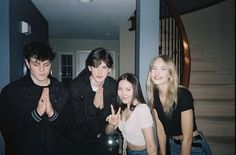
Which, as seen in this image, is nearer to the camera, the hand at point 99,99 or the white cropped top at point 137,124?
the white cropped top at point 137,124

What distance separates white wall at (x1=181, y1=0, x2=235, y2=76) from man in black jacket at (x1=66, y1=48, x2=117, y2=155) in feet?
10.1

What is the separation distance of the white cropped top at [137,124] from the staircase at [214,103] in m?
1.17

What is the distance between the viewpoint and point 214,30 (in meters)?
5.12

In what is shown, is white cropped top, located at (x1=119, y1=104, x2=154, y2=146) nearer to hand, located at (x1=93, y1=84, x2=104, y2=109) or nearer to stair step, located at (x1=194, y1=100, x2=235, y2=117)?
hand, located at (x1=93, y1=84, x2=104, y2=109)

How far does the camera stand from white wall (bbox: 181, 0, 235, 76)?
4.58 m

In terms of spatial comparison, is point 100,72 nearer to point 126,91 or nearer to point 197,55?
point 126,91

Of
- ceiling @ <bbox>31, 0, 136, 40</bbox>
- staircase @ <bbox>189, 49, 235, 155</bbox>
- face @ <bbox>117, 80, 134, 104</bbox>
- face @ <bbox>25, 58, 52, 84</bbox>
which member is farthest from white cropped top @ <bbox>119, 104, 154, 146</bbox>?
ceiling @ <bbox>31, 0, 136, 40</bbox>

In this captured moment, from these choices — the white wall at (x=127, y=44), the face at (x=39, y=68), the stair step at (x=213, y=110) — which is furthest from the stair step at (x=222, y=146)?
the white wall at (x=127, y=44)

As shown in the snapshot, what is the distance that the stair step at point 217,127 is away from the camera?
10.0 ft

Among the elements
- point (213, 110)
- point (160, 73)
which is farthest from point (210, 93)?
point (160, 73)

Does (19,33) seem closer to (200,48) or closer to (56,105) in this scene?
(56,105)

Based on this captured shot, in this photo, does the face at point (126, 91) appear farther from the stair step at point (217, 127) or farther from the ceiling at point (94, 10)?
the ceiling at point (94, 10)

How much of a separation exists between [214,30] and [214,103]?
7.77ft

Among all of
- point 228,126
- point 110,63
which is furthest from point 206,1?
point 110,63
